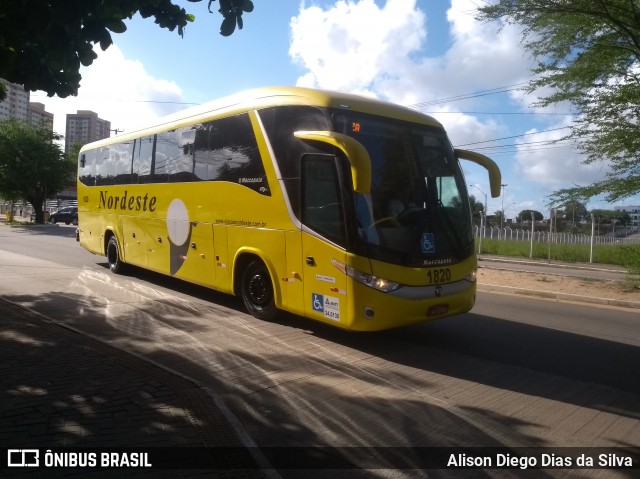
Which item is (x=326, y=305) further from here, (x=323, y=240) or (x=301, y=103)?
(x=301, y=103)

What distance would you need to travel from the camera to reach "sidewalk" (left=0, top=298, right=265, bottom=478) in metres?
3.66

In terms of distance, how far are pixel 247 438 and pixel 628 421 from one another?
3420 mm

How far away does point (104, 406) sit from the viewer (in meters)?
4.25

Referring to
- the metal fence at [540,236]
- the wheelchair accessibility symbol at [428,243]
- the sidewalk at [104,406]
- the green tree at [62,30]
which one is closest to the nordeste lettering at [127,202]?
the sidewalk at [104,406]

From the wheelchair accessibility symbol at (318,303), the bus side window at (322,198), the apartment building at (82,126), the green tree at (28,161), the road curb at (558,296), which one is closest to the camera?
the bus side window at (322,198)

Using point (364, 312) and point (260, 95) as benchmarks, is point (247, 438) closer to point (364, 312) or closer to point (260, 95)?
point (364, 312)

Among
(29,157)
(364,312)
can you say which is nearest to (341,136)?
(364,312)

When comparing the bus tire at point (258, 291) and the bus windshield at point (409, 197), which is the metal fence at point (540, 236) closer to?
the bus windshield at point (409, 197)

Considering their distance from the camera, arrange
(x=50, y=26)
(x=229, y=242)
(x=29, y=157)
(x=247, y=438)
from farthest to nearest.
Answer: (x=29, y=157)
(x=229, y=242)
(x=50, y=26)
(x=247, y=438)

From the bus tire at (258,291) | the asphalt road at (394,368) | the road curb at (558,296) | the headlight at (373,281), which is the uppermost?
the headlight at (373,281)

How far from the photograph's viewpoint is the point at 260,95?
762 cm

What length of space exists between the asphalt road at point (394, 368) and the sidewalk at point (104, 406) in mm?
370

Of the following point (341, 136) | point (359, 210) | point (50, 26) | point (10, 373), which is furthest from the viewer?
point (359, 210)

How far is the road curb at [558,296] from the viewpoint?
11312 mm
